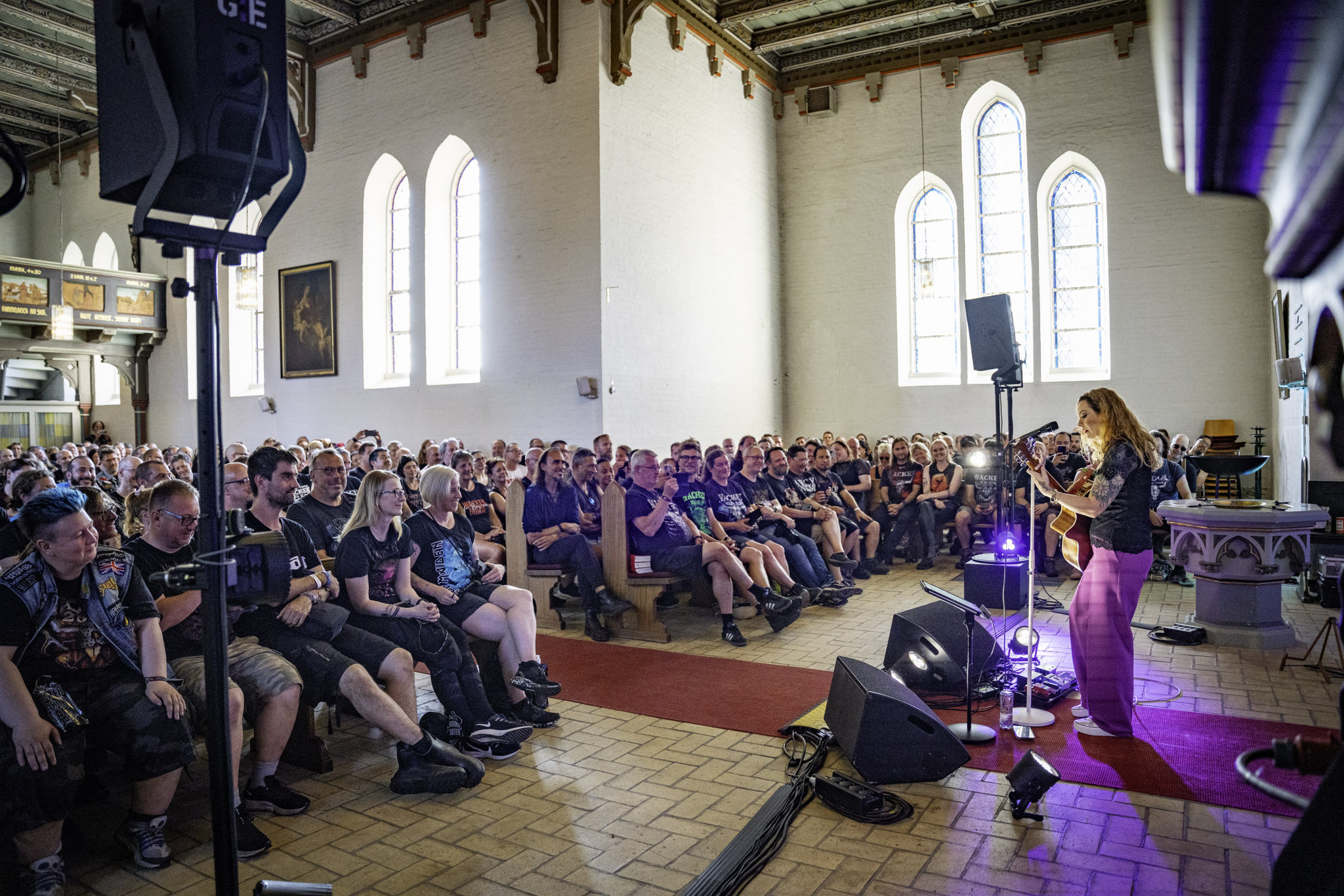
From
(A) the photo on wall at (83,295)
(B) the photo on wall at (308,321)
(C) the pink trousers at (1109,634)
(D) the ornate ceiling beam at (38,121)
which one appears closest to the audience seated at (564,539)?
(C) the pink trousers at (1109,634)

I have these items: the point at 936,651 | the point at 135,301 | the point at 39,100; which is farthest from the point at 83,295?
the point at 936,651

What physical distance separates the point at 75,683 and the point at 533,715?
2031mm

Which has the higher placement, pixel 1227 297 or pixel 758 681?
pixel 1227 297

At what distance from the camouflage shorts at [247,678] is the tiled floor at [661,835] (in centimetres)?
45

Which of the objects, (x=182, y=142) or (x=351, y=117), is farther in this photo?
(x=351, y=117)

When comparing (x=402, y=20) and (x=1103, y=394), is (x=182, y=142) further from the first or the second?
(x=402, y=20)

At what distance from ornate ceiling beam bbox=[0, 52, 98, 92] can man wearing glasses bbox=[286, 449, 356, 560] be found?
49.6 feet

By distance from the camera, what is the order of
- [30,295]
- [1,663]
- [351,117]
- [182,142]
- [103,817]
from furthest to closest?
[30,295] < [351,117] < [103,817] < [1,663] < [182,142]

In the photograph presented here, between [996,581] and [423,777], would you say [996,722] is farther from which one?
[423,777]

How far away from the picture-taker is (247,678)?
3500mm

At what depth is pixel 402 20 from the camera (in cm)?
1252

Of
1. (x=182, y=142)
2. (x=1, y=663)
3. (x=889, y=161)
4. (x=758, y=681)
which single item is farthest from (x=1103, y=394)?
(x=889, y=161)

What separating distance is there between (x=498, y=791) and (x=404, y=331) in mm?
10991

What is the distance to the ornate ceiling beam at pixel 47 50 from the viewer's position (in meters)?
13.5
